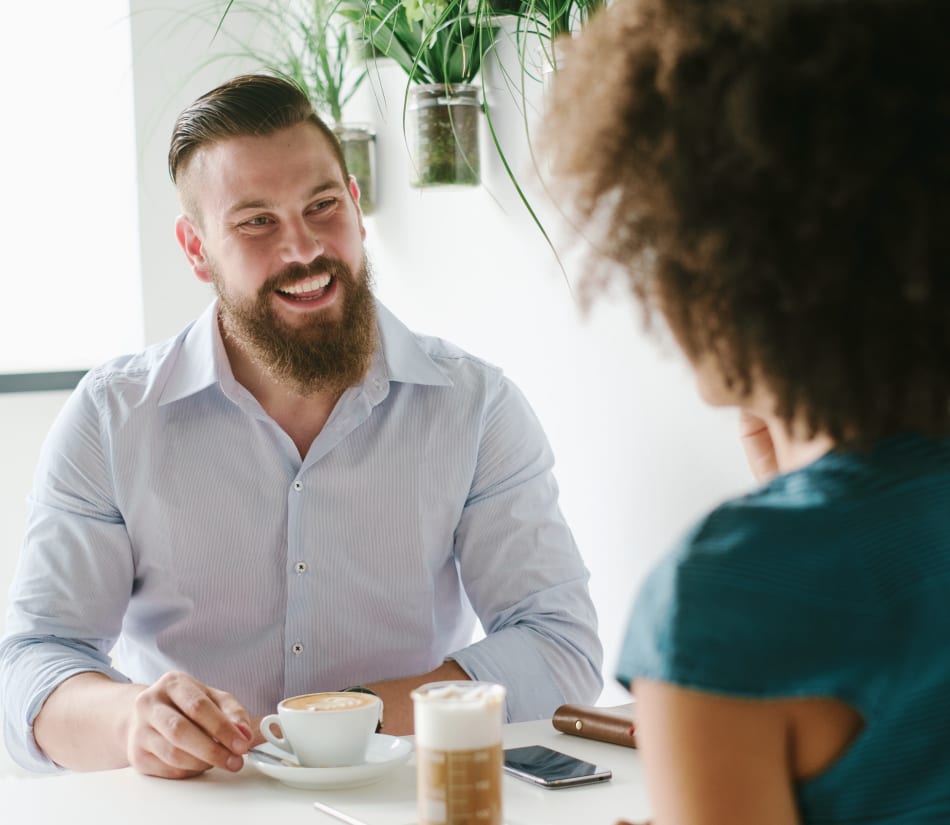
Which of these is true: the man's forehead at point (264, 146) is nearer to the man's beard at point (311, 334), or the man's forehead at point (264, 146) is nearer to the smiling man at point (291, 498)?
the smiling man at point (291, 498)

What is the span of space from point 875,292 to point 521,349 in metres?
1.70

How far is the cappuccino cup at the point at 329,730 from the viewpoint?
1237 millimetres

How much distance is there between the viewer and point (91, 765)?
5.15 ft

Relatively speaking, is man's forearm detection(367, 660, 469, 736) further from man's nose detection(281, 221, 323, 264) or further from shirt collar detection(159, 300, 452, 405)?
man's nose detection(281, 221, 323, 264)

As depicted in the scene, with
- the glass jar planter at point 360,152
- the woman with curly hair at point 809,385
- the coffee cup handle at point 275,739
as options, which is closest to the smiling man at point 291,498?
the coffee cup handle at point 275,739

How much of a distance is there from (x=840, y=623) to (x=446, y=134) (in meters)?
1.76

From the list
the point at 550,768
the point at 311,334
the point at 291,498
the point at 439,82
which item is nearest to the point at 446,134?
the point at 439,82

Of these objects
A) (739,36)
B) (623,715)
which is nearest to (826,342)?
(739,36)

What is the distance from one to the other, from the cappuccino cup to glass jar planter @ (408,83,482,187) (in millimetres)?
1234

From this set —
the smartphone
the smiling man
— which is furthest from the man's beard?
the smartphone

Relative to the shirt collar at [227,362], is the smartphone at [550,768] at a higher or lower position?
lower

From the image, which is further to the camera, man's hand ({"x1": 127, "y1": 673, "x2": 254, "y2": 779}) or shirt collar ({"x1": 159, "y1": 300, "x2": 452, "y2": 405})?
shirt collar ({"x1": 159, "y1": 300, "x2": 452, "y2": 405})

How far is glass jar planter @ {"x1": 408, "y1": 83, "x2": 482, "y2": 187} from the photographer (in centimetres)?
225

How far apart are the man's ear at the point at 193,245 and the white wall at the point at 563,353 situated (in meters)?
0.58
